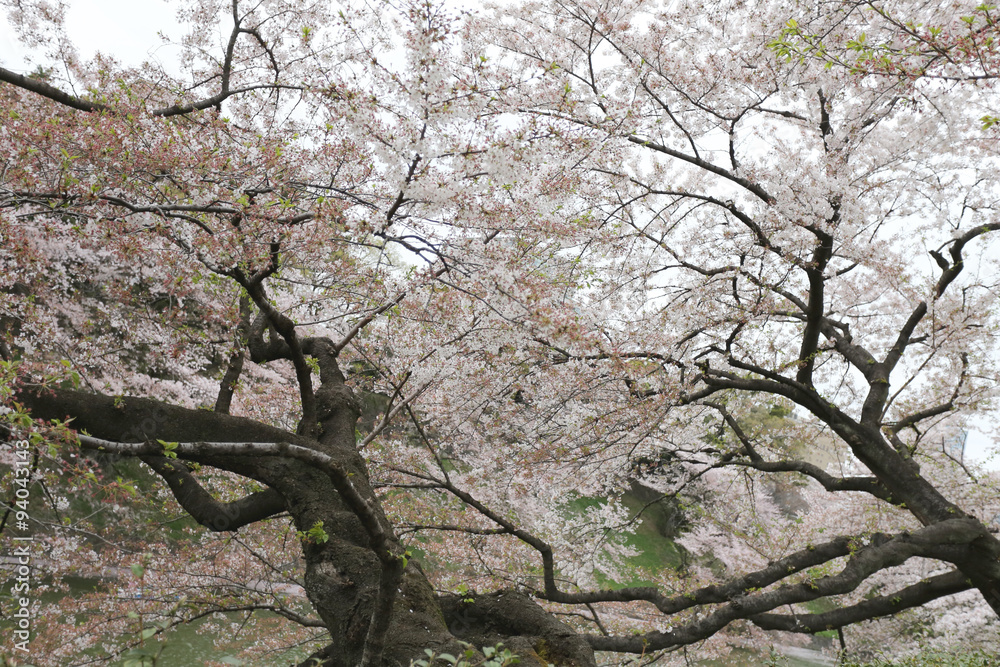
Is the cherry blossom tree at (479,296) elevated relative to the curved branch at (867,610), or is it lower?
elevated

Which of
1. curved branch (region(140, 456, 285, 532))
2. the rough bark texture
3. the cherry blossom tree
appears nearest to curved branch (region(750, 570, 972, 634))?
the cherry blossom tree

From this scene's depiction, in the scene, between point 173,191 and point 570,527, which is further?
point 570,527

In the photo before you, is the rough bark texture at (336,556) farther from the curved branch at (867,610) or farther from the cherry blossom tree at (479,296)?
the curved branch at (867,610)

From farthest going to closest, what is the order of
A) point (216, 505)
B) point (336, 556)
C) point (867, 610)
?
1. point (867, 610)
2. point (216, 505)
3. point (336, 556)

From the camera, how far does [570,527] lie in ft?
25.9

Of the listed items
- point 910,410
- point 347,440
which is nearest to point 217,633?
point 347,440

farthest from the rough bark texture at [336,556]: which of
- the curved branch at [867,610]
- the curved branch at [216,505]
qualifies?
the curved branch at [867,610]

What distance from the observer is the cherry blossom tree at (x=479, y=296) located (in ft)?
12.5

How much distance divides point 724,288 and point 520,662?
16.5 ft

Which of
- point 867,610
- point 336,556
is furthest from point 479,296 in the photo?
point 867,610

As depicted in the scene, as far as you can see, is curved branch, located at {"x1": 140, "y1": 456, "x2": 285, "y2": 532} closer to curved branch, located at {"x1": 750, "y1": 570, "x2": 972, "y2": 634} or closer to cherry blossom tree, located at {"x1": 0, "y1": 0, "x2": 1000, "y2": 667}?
cherry blossom tree, located at {"x1": 0, "y1": 0, "x2": 1000, "y2": 667}

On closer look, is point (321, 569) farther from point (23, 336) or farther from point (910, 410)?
point (910, 410)

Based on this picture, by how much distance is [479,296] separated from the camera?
13.6ft

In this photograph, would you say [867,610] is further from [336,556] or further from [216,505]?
[216,505]
